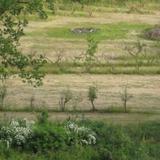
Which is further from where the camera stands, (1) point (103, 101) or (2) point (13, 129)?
(1) point (103, 101)

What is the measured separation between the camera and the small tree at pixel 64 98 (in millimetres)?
21600

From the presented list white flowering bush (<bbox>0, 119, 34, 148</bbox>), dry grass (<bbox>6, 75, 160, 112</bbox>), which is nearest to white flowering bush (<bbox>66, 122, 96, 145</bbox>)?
white flowering bush (<bbox>0, 119, 34, 148</bbox>)

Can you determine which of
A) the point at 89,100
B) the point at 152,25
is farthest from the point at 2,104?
the point at 152,25

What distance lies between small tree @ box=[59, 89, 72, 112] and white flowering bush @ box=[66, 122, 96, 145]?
5197mm

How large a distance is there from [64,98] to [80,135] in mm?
6825

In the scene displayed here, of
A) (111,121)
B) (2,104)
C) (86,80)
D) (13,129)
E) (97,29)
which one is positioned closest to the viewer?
(13,129)

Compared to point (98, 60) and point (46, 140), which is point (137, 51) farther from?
point (46, 140)

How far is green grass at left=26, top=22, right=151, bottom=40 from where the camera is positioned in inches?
1331

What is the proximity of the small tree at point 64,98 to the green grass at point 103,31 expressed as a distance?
1010 centimetres

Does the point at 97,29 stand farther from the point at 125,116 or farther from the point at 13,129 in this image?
the point at 13,129

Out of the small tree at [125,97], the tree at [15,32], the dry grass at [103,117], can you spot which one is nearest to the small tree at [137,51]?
the small tree at [125,97]

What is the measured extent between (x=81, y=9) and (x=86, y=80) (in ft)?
50.6

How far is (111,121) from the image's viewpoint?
2014 cm

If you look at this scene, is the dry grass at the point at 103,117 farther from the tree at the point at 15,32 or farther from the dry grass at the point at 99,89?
the tree at the point at 15,32
